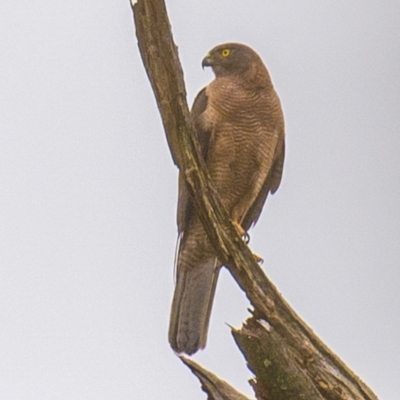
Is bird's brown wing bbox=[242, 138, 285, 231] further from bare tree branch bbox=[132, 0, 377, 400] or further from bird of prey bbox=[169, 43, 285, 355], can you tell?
bare tree branch bbox=[132, 0, 377, 400]

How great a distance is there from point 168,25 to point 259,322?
67.7 inches

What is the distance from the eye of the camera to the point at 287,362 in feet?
16.5

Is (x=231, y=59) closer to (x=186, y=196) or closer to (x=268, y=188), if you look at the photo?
(x=268, y=188)

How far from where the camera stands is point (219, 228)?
5480 mm

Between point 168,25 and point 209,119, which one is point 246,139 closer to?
point 209,119

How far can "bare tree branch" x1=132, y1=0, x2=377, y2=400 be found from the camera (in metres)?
4.96

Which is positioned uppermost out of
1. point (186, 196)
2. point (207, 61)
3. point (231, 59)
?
point (207, 61)

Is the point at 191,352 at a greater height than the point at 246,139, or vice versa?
the point at 246,139

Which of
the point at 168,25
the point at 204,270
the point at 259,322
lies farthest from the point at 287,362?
the point at 204,270

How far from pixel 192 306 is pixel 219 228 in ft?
5.90

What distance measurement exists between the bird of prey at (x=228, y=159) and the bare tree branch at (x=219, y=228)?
151 cm

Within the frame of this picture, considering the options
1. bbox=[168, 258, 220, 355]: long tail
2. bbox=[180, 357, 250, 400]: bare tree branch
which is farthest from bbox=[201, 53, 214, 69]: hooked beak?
bbox=[180, 357, 250, 400]: bare tree branch

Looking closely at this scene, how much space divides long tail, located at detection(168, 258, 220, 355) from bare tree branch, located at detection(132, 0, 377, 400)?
1362mm

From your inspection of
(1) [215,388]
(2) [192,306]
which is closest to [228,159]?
(2) [192,306]
